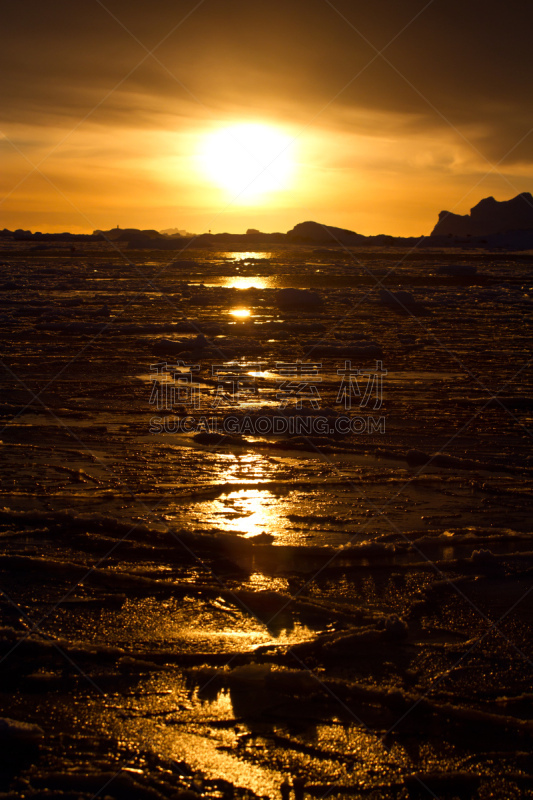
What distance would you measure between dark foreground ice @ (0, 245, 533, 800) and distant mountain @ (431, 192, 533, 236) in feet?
235

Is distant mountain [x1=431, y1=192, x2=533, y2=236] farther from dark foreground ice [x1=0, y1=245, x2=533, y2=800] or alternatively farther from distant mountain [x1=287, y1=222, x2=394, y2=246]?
dark foreground ice [x1=0, y1=245, x2=533, y2=800]

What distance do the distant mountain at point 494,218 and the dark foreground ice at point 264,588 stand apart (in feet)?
235

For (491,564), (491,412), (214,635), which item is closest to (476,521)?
(491,564)

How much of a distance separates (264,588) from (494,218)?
7942 centimetres

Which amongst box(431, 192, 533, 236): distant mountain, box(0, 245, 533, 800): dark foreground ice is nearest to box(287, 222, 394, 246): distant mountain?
box(431, 192, 533, 236): distant mountain

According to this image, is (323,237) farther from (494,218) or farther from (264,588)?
(264,588)

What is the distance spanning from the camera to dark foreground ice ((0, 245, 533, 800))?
241 centimetres

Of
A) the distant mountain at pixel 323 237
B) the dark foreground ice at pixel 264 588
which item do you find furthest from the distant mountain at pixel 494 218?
the dark foreground ice at pixel 264 588

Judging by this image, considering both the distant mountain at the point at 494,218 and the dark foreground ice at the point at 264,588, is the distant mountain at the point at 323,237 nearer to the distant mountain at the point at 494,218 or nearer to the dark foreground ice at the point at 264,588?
the distant mountain at the point at 494,218

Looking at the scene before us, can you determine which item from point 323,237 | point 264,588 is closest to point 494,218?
point 323,237

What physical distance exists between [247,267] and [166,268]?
4.00 m

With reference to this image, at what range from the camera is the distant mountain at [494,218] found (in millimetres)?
73125

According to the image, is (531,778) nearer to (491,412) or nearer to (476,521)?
(476,521)

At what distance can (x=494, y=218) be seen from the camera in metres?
76.2
